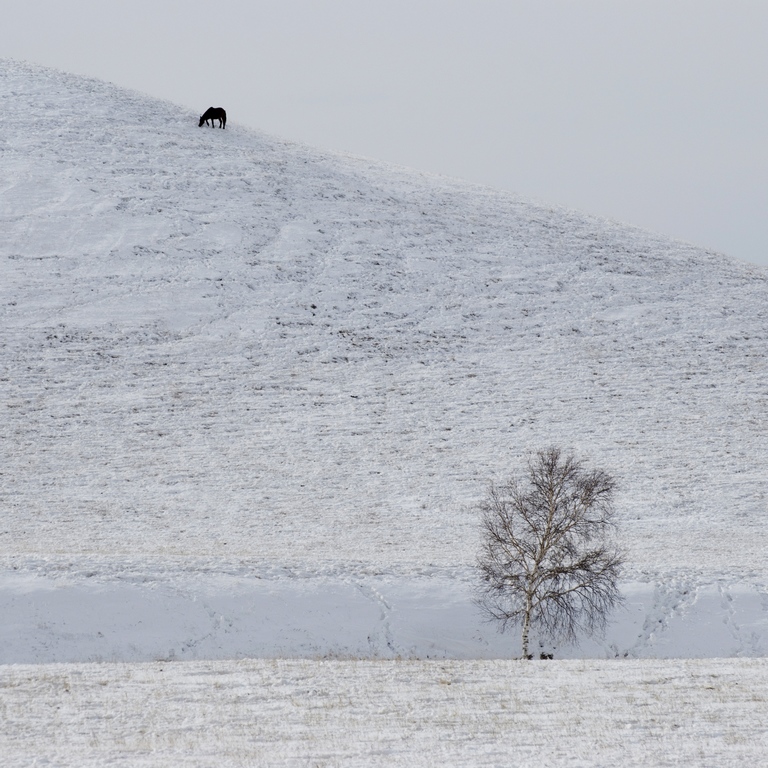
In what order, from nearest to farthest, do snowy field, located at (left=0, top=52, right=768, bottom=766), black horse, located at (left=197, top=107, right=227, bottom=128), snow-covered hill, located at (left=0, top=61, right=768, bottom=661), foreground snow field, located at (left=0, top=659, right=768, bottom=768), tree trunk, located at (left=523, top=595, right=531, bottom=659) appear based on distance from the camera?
foreground snow field, located at (left=0, top=659, right=768, bottom=768) < snowy field, located at (left=0, top=52, right=768, bottom=766) < tree trunk, located at (left=523, top=595, right=531, bottom=659) < snow-covered hill, located at (left=0, top=61, right=768, bottom=661) < black horse, located at (left=197, top=107, right=227, bottom=128)

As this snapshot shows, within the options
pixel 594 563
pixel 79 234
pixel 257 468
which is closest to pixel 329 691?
pixel 594 563

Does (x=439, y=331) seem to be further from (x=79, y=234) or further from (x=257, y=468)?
(x=79, y=234)

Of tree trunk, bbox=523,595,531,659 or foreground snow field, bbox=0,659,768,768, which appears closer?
foreground snow field, bbox=0,659,768,768

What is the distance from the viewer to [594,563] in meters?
18.6

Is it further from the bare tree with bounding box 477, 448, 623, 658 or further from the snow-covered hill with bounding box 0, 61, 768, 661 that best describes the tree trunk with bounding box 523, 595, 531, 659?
the snow-covered hill with bounding box 0, 61, 768, 661

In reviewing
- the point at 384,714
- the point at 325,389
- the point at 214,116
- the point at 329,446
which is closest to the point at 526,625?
the point at 384,714

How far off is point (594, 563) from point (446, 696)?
6.32 m

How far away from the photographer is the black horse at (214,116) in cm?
6531

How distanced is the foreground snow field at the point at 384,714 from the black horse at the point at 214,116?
5622cm

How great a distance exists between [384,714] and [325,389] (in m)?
25.8

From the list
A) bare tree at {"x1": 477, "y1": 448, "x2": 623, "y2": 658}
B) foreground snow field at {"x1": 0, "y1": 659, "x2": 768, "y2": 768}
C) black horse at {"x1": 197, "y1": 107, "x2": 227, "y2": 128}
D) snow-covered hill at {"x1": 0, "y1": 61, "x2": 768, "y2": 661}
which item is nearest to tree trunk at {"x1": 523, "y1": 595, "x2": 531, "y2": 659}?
bare tree at {"x1": 477, "y1": 448, "x2": 623, "y2": 658}

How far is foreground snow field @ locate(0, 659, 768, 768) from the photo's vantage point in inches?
413

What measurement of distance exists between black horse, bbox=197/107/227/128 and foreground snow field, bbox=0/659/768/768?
56217 millimetres

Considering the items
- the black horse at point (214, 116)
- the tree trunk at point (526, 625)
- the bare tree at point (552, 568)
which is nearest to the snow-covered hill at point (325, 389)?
the bare tree at point (552, 568)
